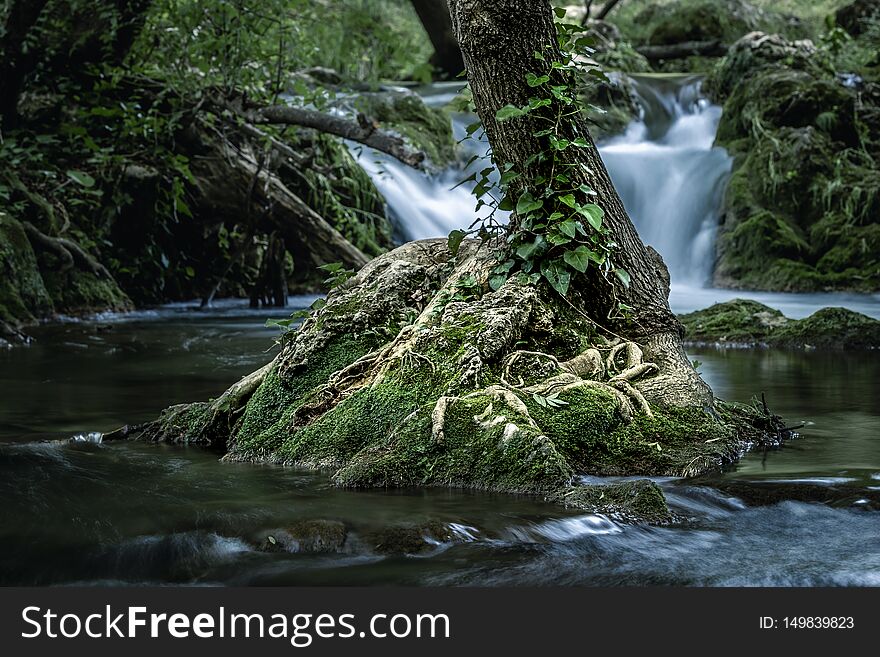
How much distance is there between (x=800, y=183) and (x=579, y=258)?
1229 centimetres

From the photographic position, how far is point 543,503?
403 centimetres

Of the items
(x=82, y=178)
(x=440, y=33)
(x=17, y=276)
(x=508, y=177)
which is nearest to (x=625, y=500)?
(x=508, y=177)

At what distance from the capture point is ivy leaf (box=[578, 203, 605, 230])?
5.04 m

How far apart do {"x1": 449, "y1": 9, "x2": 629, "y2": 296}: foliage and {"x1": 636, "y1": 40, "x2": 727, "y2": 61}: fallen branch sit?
22297 mm

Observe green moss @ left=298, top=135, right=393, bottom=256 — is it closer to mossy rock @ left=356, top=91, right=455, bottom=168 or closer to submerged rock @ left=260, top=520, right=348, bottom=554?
mossy rock @ left=356, top=91, right=455, bottom=168

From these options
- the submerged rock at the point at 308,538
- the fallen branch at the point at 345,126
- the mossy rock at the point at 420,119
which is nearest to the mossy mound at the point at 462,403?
the submerged rock at the point at 308,538

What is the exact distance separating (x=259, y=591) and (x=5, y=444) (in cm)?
270

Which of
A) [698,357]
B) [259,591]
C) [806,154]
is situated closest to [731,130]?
[806,154]

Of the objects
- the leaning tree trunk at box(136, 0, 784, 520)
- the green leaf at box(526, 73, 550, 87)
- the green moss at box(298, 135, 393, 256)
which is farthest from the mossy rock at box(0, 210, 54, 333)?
the green leaf at box(526, 73, 550, 87)

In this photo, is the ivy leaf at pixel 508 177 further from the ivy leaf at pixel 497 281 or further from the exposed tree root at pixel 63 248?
the exposed tree root at pixel 63 248

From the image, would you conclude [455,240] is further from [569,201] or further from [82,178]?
[82,178]

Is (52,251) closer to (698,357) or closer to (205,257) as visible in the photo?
(205,257)

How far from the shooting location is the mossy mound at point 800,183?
15.1 m

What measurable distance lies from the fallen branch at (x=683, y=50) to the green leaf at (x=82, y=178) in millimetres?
17891
